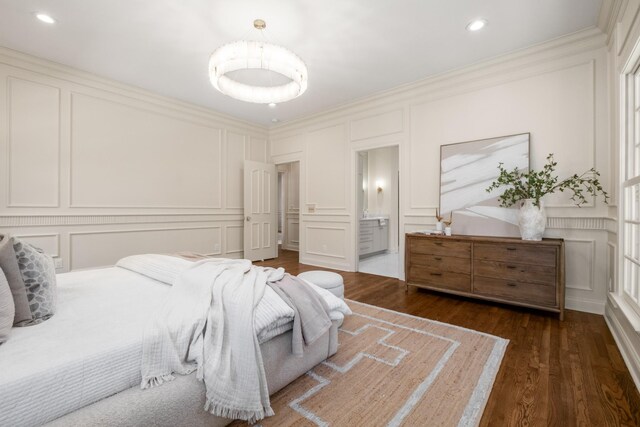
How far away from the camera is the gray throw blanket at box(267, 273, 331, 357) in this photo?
154cm

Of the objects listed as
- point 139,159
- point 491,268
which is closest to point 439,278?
point 491,268

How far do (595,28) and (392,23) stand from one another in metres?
1.98

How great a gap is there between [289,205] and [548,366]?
6.24 meters

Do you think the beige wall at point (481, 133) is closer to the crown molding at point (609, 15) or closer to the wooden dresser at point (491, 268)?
the crown molding at point (609, 15)

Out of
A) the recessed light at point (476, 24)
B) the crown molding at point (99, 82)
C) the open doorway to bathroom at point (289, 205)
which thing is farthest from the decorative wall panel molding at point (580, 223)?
the open doorway to bathroom at point (289, 205)

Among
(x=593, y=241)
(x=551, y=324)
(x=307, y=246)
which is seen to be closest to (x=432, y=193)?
(x=593, y=241)

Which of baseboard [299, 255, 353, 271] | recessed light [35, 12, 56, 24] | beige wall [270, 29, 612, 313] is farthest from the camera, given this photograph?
baseboard [299, 255, 353, 271]

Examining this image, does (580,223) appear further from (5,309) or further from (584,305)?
(5,309)

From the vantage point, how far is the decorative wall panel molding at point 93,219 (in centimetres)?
319

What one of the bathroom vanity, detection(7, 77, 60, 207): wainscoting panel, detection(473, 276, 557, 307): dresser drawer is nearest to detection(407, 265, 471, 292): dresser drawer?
detection(473, 276, 557, 307): dresser drawer

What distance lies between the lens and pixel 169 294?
1580 millimetres

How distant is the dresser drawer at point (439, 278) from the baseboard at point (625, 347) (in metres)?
1.10

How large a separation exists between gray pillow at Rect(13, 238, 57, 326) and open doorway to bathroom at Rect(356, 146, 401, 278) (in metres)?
4.89

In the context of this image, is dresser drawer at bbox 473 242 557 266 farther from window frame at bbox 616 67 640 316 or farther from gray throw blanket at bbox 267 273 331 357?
gray throw blanket at bbox 267 273 331 357
